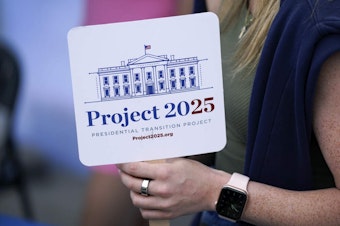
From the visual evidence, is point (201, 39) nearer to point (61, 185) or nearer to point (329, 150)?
point (329, 150)

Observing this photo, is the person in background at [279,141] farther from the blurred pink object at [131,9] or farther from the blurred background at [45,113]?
the blurred background at [45,113]

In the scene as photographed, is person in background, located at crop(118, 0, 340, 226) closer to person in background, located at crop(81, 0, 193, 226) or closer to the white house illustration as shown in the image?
the white house illustration

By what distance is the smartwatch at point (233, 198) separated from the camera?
88 cm

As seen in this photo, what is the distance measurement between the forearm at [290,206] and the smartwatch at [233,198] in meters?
0.01

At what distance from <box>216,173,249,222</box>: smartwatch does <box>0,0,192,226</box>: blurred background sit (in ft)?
6.64

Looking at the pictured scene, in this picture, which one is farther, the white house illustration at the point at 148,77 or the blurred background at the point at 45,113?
the blurred background at the point at 45,113

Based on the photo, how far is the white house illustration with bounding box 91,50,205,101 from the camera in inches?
32.9

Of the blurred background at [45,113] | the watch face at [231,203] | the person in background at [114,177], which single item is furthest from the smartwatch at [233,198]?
the blurred background at [45,113]

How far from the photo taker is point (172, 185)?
87 centimetres

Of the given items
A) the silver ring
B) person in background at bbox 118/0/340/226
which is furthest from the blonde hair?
the silver ring

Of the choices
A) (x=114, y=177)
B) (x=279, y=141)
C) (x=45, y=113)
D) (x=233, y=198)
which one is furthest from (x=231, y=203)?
(x=45, y=113)

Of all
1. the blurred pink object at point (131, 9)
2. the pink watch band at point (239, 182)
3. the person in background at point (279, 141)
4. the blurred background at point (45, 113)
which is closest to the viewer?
the person in background at point (279, 141)

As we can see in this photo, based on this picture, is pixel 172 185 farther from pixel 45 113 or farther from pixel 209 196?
pixel 45 113

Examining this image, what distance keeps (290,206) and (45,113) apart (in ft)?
7.83
